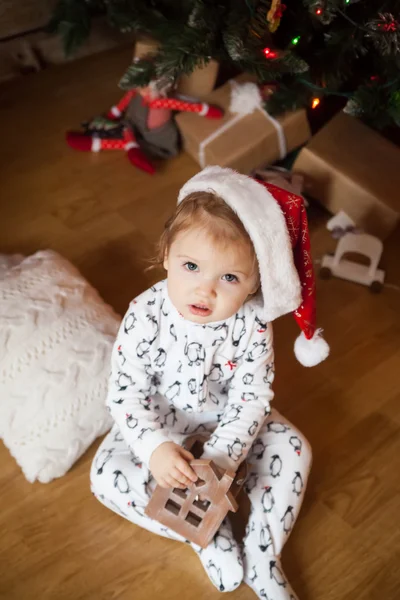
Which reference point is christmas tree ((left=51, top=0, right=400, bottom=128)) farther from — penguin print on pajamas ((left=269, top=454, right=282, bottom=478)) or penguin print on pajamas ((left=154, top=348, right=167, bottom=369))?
penguin print on pajamas ((left=269, top=454, right=282, bottom=478))

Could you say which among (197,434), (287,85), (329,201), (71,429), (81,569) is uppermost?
(287,85)

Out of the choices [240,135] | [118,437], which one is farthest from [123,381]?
[240,135]

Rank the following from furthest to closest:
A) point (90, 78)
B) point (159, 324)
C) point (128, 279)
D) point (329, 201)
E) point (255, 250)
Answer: point (90, 78) → point (329, 201) → point (128, 279) → point (159, 324) → point (255, 250)

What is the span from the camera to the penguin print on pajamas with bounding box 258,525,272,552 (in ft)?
2.92

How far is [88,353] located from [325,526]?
53 cm

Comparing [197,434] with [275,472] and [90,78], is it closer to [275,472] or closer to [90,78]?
[275,472]

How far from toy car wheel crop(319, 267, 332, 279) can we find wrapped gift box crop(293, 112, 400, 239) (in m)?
0.15

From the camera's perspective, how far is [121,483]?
0.91 metres

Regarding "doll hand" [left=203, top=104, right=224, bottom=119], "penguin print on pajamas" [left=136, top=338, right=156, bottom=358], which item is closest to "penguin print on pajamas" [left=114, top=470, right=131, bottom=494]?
"penguin print on pajamas" [left=136, top=338, right=156, bottom=358]

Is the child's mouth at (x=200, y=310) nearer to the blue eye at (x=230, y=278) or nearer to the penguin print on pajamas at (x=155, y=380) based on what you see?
the blue eye at (x=230, y=278)

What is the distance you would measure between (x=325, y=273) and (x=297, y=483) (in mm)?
568

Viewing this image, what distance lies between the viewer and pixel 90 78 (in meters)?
1.70

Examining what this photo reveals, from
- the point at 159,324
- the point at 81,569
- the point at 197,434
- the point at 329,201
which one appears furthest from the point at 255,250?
the point at 329,201

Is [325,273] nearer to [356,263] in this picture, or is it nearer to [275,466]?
[356,263]
